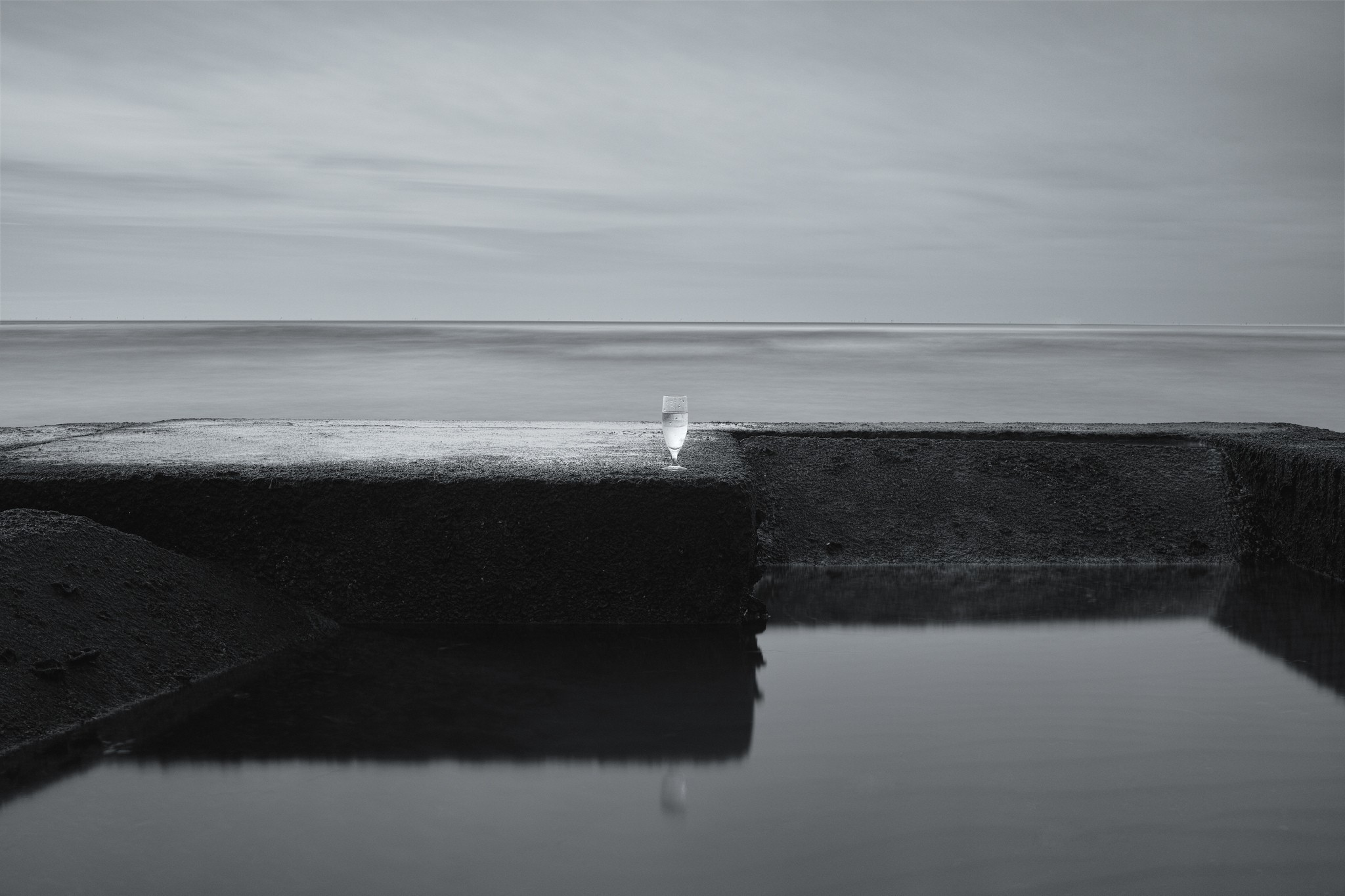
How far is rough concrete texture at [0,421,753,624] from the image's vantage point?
17.2ft

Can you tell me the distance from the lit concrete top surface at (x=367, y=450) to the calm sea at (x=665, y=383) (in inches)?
456

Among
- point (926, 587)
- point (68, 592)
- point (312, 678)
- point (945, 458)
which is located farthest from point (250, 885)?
point (945, 458)

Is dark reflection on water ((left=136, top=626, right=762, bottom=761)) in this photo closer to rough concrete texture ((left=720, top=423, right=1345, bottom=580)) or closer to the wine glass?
the wine glass

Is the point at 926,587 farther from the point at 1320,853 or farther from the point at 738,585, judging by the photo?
the point at 1320,853

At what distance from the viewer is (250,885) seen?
9.18ft

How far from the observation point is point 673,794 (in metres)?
3.47

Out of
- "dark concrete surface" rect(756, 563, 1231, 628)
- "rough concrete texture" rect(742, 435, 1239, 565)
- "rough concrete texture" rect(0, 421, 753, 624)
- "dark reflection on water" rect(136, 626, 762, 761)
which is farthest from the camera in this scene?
"rough concrete texture" rect(742, 435, 1239, 565)

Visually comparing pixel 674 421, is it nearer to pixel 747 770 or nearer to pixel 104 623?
pixel 747 770

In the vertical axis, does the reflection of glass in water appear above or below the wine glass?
below

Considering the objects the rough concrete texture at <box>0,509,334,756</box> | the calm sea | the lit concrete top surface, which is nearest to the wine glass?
the lit concrete top surface

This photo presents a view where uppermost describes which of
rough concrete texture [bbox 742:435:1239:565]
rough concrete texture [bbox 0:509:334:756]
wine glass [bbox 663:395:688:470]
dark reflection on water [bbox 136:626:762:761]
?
wine glass [bbox 663:395:688:470]

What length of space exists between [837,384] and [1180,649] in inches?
960

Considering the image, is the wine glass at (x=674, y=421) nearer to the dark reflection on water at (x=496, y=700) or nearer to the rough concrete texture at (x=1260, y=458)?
the dark reflection on water at (x=496, y=700)

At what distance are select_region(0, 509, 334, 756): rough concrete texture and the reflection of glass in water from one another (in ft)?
6.88
